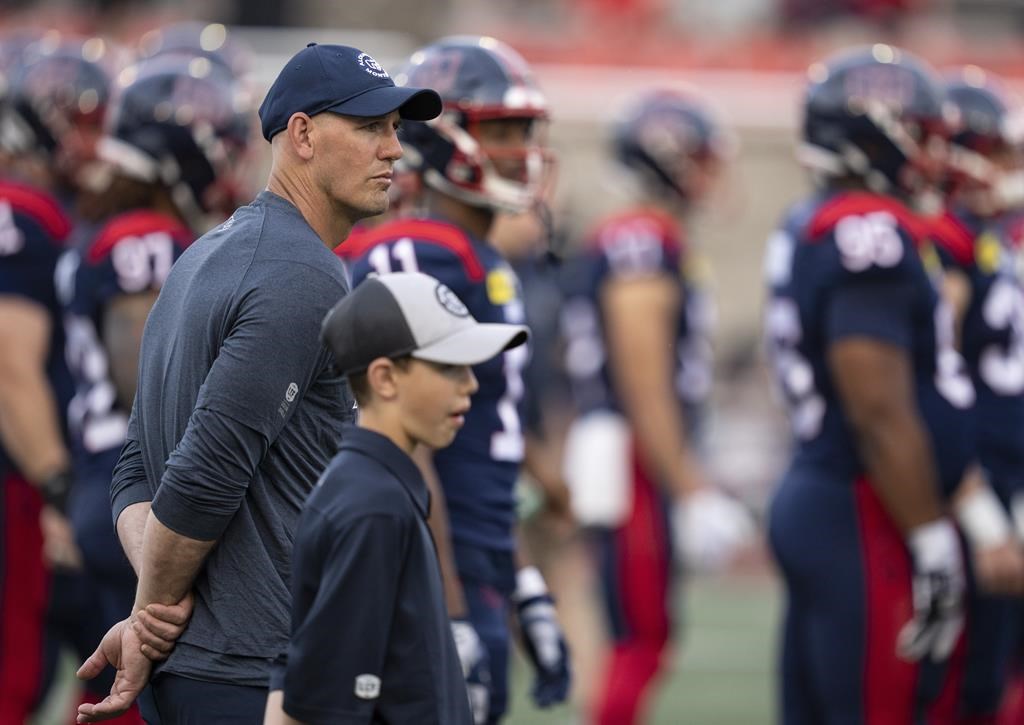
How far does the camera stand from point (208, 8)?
53.6 feet

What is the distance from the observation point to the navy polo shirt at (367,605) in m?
2.75

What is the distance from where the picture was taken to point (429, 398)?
294cm

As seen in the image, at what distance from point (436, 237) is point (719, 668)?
5.34 metres

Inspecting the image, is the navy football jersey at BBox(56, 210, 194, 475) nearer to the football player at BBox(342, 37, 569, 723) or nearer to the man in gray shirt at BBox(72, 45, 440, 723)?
the football player at BBox(342, 37, 569, 723)

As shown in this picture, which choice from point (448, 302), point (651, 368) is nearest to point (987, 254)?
point (651, 368)

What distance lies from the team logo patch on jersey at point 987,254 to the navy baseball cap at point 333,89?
2890 mm

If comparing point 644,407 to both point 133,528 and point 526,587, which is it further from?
point 133,528

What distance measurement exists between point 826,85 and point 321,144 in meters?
2.46

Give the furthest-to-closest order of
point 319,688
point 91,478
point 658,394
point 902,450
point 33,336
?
1. point 658,394
2. point 33,336
3. point 91,478
4. point 902,450
5. point 319,688

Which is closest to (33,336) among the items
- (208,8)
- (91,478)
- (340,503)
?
(91,478)

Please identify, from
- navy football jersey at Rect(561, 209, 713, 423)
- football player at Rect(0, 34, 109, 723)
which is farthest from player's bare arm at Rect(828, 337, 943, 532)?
navy football jersey at Rect(561, 209, 713, 423)

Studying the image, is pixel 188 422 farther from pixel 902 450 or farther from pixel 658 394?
pixel 658 394

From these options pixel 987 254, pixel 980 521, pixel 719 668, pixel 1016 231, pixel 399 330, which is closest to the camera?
pixel 399 330

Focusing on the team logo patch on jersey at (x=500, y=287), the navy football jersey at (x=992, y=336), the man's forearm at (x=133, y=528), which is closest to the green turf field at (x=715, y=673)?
the navy football jersey at (x=992, y=336)
